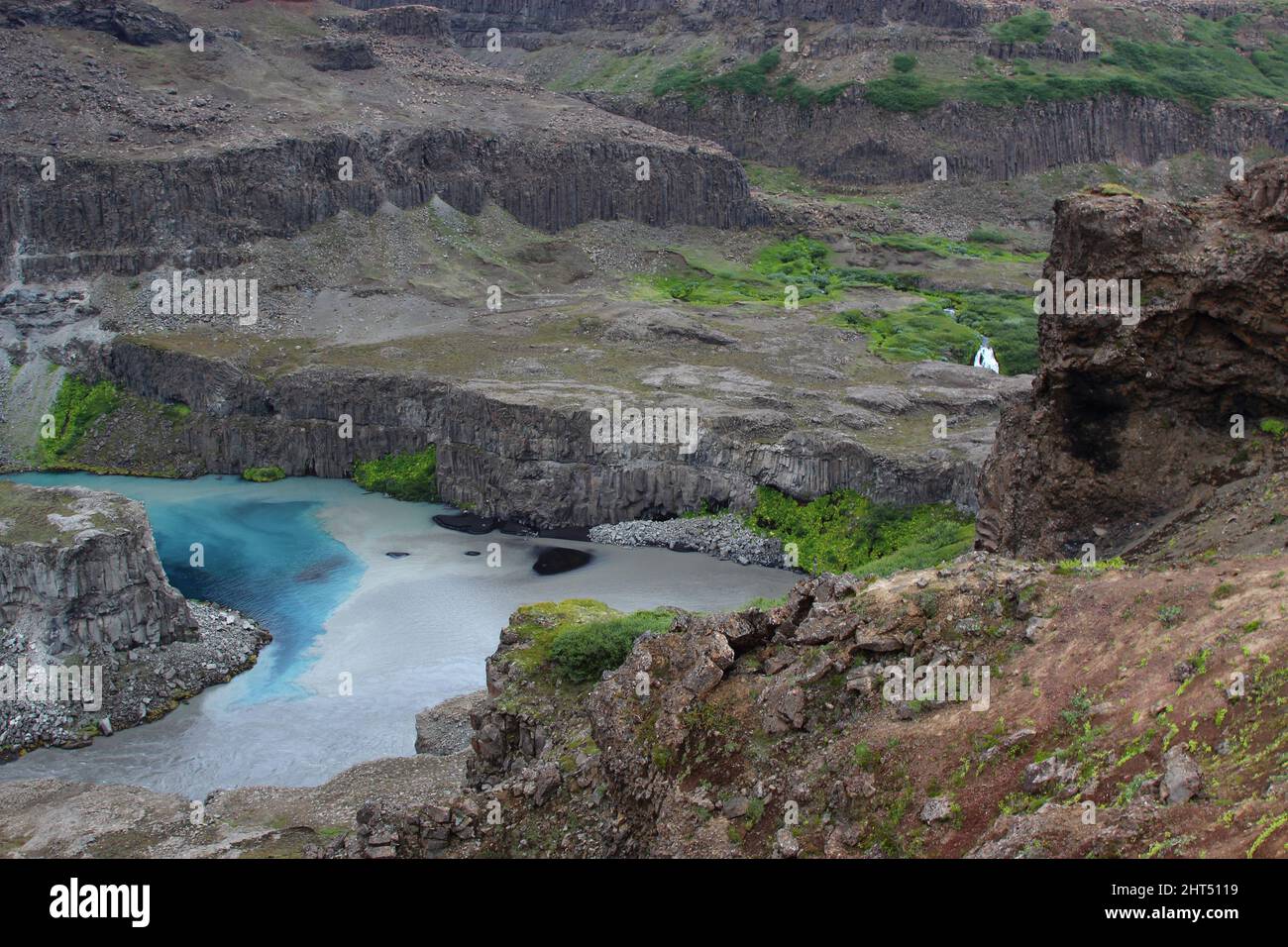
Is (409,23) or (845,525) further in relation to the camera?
(409,23)

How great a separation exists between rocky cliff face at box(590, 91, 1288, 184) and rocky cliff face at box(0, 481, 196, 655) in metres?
119

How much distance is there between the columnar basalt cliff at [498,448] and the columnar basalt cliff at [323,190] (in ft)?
44.0

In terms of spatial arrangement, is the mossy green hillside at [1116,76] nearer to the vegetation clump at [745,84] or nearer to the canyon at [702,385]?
the canyon at [702,385]

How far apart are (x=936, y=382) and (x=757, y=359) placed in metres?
13.0

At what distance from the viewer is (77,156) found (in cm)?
11106

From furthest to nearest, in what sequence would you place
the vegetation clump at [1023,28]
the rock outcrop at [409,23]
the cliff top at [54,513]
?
the vegetation clump at [1023,28] → the rock outcrop at [409,23] → the cliff top at [54,513]

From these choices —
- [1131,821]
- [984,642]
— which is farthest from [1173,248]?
[1131,821]

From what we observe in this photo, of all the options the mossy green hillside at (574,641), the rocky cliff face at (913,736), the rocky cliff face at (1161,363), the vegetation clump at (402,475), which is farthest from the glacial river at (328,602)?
the rocky cliff face at (1161,363)

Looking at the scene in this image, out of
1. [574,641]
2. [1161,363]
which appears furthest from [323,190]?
[1161,363]

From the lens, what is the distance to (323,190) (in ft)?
398

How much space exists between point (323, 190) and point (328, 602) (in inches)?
2420

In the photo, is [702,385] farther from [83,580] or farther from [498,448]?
[83,580]

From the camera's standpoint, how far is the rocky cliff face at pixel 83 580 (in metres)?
56.6

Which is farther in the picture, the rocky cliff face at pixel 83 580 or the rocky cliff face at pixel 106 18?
the rocky cliff face at pixel 106 18
